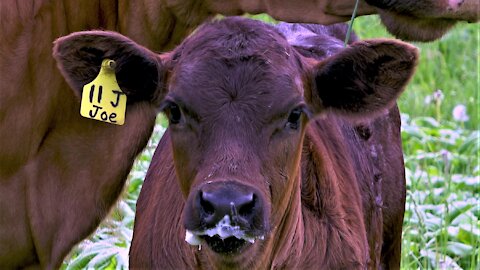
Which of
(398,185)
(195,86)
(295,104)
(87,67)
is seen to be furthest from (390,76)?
(398,185)

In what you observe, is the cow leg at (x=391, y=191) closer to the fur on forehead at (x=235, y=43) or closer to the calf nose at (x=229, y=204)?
the fur on forehead at (x=235, y=43)

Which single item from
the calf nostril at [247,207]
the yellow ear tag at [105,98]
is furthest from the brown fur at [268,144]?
the yellow ear tag at [105,98]

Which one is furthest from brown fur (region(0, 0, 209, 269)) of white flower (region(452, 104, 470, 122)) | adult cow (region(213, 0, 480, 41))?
white flower (region(452, 104, 470, 122))

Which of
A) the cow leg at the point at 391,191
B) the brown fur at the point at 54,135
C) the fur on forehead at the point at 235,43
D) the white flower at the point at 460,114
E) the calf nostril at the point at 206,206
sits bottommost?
the white flower at the point at 460,114

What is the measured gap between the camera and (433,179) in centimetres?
786

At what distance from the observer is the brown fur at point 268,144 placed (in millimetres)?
4625

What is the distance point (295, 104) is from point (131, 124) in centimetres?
110

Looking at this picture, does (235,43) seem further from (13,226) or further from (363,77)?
(13,226)

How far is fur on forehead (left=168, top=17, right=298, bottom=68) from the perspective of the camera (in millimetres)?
4820

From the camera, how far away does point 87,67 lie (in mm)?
5051

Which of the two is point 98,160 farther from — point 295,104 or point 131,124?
point 295,104

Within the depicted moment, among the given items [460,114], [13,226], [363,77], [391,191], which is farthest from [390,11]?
[460,114]

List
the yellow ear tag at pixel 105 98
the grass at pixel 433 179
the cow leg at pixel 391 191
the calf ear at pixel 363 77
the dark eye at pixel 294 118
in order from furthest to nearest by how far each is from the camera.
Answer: the grass at pixel 433 179
the cow leg at pixel 391 191
the yellow ear tag at pixel 105 98
the calf ear at pixel 363 77
the dark eye at pixel 294 118

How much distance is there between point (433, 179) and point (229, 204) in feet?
12.5
